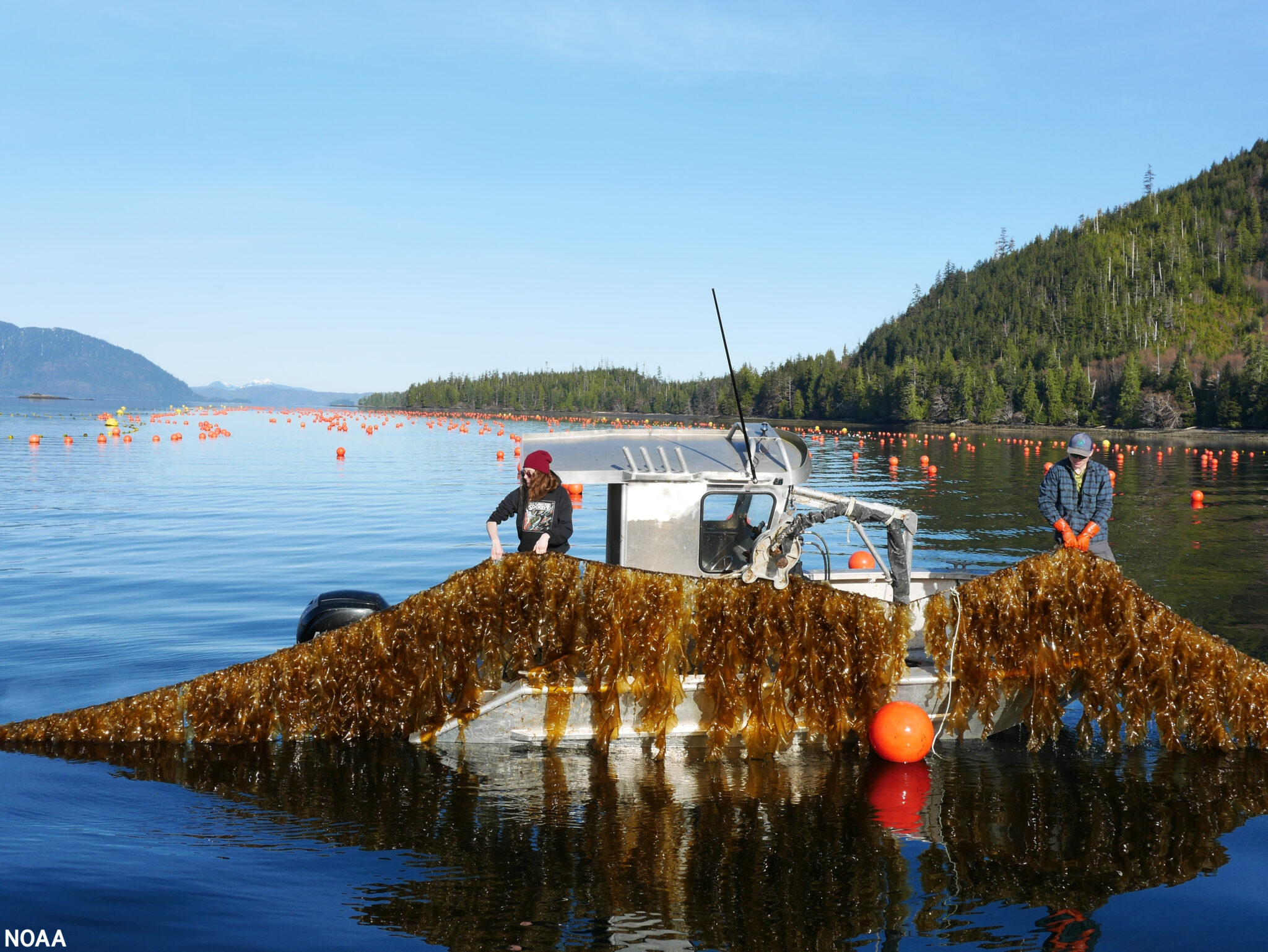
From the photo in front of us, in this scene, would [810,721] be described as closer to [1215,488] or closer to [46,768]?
[46,768]

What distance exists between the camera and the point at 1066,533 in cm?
1034

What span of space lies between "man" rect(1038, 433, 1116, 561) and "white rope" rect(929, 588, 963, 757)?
2.33 m

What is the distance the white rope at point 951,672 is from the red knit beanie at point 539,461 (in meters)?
4.26

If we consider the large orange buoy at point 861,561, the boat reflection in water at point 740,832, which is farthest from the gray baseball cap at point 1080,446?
the large orange buoy at point 861,561

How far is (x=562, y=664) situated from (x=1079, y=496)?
6555mm

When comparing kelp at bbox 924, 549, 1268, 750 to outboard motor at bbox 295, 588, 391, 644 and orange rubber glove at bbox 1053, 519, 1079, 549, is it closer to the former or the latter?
orange rubber glove at bbox 1053, 519, 1079, 549

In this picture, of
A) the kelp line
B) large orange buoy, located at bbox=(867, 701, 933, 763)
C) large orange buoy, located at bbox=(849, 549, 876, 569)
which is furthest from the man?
large orange buoy, located at bbox=(849, 549, 876, 569)

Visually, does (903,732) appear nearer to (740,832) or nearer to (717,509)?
(740,832)

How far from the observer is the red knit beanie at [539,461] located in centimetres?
905

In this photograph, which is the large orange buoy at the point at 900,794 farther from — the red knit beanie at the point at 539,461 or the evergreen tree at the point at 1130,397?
the evergreen tree at the point at 1130,397

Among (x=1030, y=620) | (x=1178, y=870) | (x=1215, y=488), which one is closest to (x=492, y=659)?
(x=1030, y=620)

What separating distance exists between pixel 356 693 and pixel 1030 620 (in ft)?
22.3

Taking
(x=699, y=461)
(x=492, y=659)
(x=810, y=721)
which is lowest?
(x=810, y=721)

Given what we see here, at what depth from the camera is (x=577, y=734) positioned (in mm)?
9312
